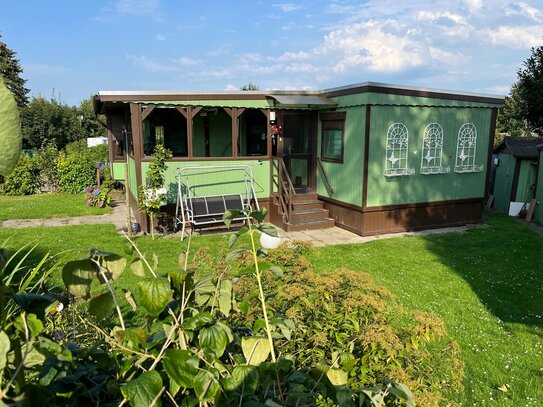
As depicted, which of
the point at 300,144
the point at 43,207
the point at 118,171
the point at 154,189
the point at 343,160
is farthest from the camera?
the point at 118,171

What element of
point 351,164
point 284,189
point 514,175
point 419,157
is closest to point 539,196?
point 514,175

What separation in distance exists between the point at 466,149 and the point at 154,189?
756 cm

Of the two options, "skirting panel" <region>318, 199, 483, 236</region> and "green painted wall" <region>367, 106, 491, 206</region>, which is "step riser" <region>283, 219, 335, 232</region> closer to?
"skirting panel" <region>318, 199, 483, 236</region>

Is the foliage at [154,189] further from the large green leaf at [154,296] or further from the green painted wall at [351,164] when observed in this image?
the large green leaf at [154,296]

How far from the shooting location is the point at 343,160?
9.70 metres

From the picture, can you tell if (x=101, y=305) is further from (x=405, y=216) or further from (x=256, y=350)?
(x=405, y=216)

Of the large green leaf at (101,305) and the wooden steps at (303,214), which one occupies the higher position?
the large green leaf at (101,305)

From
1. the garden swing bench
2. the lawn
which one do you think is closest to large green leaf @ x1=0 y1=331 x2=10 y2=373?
the lawn

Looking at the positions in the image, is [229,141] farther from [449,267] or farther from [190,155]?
[449,267]

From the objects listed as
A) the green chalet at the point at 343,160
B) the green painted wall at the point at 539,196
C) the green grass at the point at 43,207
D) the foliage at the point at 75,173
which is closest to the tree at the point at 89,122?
the foliage at the point at 75,173

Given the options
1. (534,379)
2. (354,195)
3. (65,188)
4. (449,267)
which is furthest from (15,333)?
(65,188)

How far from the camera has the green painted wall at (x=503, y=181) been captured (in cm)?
1276

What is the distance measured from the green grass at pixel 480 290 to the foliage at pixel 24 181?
12794mm

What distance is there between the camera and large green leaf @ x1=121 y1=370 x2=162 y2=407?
3.08 feet
